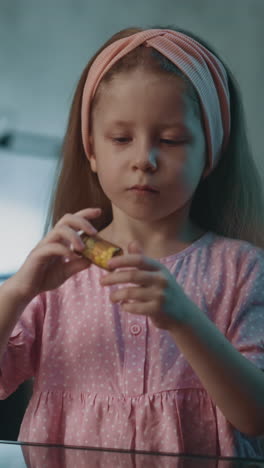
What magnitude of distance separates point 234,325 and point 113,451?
8.3 inches

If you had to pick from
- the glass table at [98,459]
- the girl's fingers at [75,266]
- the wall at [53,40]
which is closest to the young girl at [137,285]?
the girl's fingers at [75,266]

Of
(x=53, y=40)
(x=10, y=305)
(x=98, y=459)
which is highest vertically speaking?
(x=53, y=40)

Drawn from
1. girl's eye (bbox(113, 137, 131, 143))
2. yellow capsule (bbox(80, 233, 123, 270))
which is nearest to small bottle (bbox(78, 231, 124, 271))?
yellow capsule (bbox(80, 233, 123, 270))

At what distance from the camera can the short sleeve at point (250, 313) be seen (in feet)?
2.46

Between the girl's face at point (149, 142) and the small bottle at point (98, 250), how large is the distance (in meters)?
0.09

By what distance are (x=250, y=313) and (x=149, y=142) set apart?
0.65ft

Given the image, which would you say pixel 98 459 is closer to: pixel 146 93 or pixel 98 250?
pixel 98 250

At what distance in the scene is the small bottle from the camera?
0.64m

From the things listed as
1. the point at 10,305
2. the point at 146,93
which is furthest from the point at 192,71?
the point at 10,305

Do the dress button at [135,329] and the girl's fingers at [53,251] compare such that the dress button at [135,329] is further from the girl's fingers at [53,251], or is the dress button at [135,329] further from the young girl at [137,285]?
the girl's fingers at [53,251]

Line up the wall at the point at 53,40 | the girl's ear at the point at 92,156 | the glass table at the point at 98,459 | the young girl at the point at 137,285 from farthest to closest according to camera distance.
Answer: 1. the wall at the point at 53,40
2. the girl's ear at the point at 92,156
3. the young girl at the point at 137,285
4. the glass table at the point at 98,459

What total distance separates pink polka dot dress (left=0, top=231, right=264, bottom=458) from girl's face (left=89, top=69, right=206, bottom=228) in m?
0.10

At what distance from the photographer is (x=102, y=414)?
76 cm

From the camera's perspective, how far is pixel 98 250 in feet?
2.15
